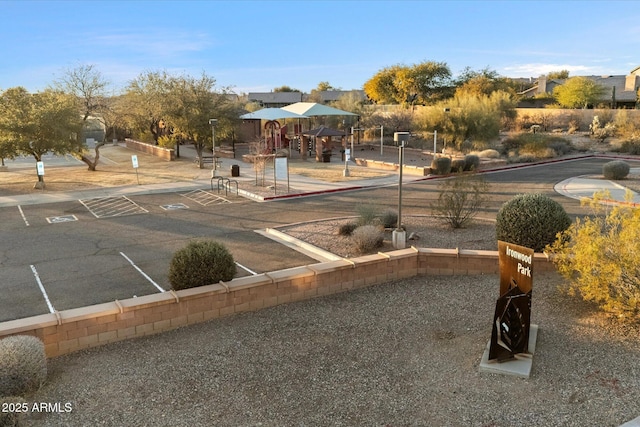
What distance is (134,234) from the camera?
1549 cm

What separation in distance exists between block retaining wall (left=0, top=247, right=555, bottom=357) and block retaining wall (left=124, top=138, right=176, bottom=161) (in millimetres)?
30660

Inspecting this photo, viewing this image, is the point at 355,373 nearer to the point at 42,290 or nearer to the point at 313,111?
the point at 42,290

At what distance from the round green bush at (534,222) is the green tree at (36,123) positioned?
75.6 feet

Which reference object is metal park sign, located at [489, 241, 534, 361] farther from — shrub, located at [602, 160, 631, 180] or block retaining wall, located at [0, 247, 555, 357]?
shrub, located at [602, 160, 631, 180]

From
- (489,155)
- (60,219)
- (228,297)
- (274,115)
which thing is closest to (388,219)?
(228,297)

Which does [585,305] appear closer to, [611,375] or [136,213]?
[611,375]

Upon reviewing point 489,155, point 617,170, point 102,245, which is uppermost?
point 489,155

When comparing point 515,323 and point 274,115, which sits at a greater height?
point 274,115

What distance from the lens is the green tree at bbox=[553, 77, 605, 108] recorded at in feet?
214

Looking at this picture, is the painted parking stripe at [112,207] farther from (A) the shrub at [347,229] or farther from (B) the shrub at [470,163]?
(B) the shrub at [470,163]

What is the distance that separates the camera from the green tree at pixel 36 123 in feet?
80.7

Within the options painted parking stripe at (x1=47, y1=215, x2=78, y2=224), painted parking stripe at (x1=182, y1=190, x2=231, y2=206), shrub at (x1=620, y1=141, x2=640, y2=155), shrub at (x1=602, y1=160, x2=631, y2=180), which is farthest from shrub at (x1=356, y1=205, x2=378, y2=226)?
shrub at (x1=620, y1=141, x2=640, y2=155)

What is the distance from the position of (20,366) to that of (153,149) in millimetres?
37638

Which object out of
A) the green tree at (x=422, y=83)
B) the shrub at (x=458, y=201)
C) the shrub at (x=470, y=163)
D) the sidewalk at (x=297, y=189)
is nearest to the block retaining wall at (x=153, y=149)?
the sidewalk at (x=297, y=189)
